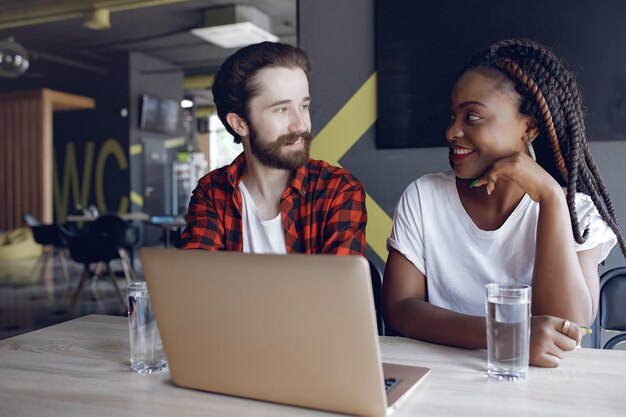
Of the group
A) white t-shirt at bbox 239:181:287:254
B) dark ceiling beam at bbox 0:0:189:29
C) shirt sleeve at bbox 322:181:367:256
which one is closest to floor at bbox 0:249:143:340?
white t-shirt at bbox 239:181:287:254

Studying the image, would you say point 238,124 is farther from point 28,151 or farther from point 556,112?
point 28,151

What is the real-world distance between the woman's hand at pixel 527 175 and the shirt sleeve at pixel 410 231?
28cm

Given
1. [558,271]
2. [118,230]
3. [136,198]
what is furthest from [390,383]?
[136,198]

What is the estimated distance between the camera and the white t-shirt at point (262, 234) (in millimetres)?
1653

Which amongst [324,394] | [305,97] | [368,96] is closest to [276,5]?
[368,96]

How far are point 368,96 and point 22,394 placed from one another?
1941mm

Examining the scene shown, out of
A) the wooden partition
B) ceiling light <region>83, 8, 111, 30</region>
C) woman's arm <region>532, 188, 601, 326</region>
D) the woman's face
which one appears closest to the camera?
woman's arm <region>532, 188, 601, 326</region>

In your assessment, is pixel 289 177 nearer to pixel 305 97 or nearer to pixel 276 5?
pixel 305 97

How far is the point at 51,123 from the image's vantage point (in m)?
10.9

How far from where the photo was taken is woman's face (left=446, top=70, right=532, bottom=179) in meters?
1.46

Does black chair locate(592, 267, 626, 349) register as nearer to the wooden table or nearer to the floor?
the wooden table

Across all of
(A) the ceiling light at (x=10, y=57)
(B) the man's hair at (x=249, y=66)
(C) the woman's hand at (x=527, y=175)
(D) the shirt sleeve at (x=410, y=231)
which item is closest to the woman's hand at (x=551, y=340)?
(C) the woman's hand at (x=527, y=175)

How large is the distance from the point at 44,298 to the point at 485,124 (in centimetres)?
546

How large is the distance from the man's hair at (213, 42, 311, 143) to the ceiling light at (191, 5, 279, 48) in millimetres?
5301
